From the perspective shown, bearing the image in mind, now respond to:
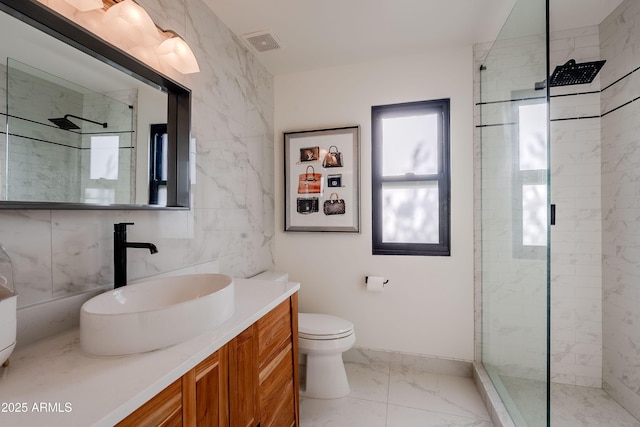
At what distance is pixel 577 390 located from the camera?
1875mm

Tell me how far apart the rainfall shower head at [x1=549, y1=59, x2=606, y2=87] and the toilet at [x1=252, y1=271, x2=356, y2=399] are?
2057 mm

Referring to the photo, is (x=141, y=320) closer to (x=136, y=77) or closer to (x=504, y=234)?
(x=136, y=77)

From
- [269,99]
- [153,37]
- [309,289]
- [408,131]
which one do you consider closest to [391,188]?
[408,131]

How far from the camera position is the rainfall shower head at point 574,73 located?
1735 mm

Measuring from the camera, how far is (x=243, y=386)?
102 centimetres

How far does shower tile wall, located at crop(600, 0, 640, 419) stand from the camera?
5.28ft

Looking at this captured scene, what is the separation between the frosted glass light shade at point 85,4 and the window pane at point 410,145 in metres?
1.82

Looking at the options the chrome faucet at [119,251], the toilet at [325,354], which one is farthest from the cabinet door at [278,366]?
the chrome faucet at [119,251]

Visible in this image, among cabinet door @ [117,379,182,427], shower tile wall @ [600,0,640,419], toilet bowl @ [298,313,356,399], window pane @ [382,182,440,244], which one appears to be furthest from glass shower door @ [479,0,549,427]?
cabinet door @ [117,379,182,427]

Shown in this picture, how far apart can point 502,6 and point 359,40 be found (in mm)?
851

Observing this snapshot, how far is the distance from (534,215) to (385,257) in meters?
1.11

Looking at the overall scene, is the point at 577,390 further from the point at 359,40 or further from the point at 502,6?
the point at 359,40

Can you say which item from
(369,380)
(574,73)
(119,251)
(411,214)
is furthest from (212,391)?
(574,73)

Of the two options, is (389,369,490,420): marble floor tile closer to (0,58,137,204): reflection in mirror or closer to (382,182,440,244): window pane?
(382,182,440,244): window pane
